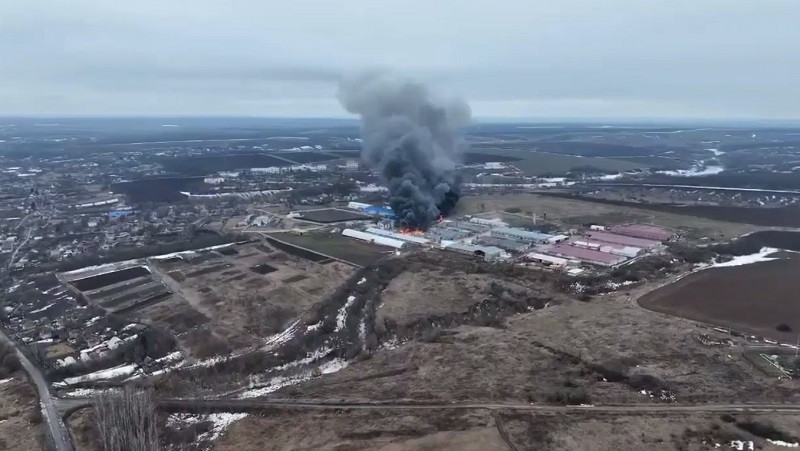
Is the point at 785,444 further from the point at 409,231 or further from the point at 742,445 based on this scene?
the point at 409,231

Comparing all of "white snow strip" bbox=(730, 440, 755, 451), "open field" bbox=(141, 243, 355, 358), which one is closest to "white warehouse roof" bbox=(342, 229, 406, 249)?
"open field" bbox=(141, 243, 355, 358)

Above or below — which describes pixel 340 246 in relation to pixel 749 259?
below

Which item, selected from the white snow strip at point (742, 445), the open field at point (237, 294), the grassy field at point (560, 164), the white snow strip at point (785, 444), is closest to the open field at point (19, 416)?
the open field at point (237, 294)

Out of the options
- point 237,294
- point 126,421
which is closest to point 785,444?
point 126,421

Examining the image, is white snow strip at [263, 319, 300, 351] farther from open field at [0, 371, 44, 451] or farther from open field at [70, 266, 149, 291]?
open field at [70, 266, 149, 291]

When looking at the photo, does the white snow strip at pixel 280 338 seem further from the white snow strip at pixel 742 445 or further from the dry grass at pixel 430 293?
the white snow strip at pixel 742 445

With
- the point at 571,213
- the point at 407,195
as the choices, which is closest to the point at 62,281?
the point at 407,195

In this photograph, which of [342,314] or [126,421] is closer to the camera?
[126,421]
